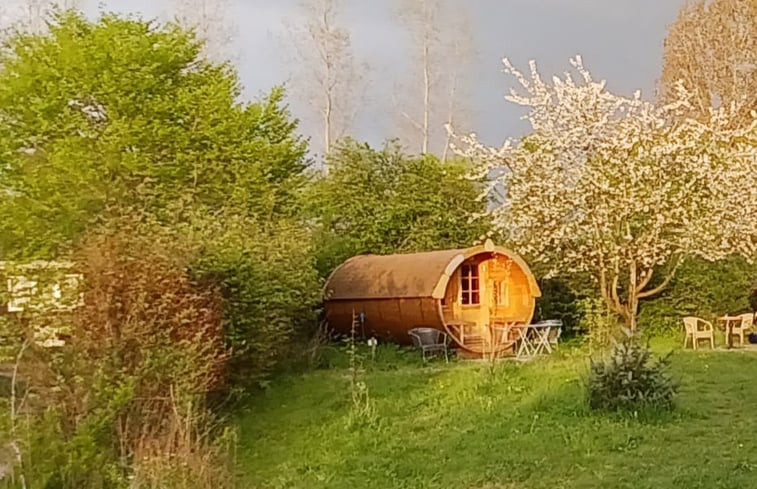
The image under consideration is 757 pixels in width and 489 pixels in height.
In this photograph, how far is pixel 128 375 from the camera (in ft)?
27.9

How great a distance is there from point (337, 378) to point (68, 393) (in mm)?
6864

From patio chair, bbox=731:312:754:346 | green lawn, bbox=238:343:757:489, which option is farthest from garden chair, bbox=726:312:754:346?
green lawn, bbox=238:343:757:489

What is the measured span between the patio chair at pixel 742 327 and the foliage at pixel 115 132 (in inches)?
368

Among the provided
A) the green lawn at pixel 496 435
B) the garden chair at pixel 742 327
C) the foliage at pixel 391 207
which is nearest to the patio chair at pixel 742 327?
the garden chair at pixel 742 327

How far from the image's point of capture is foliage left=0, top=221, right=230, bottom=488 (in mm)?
7414

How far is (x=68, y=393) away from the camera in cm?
789

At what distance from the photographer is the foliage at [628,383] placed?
10.5 metres

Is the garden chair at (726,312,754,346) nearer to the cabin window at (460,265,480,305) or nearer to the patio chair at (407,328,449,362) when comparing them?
the cabin window at (460,265,480,305)

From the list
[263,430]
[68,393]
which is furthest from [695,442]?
[68,393]

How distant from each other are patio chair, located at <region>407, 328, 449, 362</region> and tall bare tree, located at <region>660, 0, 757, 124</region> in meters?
16.5

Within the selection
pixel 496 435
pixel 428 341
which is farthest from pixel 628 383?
pixel 428 341

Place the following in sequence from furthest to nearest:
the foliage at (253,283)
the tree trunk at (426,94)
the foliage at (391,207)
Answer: the tree trunk at (426,94) < the foliage at (391,207) < the foliage at (253,283)

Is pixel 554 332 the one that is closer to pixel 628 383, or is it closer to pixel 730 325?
pixel 730 325

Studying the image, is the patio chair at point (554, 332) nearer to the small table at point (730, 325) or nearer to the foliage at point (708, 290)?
the small table at point (730, 325)
